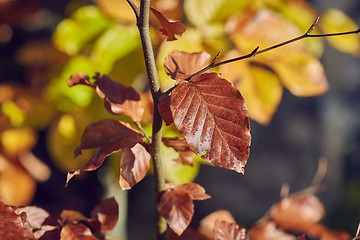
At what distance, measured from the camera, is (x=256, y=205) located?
9.37 ft

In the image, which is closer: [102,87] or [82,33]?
[102,87]

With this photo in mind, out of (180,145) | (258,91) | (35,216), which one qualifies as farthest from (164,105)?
(258,91)

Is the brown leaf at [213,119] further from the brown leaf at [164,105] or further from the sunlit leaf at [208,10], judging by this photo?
the sunlit leaf at [208,10]

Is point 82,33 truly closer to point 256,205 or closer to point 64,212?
point 64,212

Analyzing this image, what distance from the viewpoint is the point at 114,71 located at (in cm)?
129

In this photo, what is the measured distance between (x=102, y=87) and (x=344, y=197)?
287 centimetres

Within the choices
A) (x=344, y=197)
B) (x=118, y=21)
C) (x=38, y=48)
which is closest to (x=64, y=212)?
(x=118, y=21)

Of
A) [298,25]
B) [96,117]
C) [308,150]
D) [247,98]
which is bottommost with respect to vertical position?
[308,150]

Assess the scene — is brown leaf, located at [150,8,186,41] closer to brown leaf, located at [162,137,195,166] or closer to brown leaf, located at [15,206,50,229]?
brown leaf, located at [162,137,195,166]

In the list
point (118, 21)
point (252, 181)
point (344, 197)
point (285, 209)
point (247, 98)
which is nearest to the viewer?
point (285, 209)

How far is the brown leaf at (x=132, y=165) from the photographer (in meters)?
A: 0.65

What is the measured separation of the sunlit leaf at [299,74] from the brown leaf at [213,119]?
625 millimetres

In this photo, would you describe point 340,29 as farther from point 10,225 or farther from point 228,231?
point 10,225

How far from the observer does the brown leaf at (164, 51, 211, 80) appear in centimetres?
66
